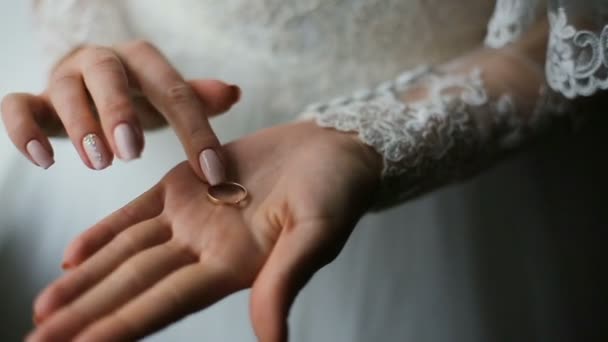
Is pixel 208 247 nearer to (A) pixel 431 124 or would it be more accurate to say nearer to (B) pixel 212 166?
(B) pixel 212 166

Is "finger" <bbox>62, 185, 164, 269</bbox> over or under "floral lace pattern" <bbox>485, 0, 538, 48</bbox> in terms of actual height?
under

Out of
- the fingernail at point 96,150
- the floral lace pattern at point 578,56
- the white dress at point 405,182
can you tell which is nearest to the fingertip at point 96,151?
the fingernail at point 96,150

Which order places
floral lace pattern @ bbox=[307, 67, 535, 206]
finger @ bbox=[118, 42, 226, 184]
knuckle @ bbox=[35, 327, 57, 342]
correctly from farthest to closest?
floral lace pattern @ bbox=[307, 67, 535, 206] → finger @ bbox=[118, 42, 226, 184] → knuckle @ bbox=[35, 327, 57, 342]

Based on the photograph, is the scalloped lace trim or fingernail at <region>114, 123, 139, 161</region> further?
the scalloped lace trim

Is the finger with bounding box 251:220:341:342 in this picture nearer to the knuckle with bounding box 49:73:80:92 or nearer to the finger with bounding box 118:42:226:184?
the finger with bounding box 118:42:226:184

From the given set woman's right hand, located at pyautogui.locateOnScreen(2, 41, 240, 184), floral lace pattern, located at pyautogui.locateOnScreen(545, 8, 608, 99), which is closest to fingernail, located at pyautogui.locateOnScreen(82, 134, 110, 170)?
woman's right hand, located at pyautogui.locateOnScreen(2, 41, 240, 184)

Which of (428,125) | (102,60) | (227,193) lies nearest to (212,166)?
(227,193)
